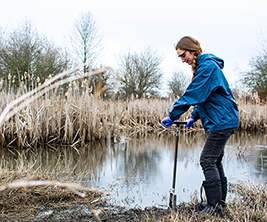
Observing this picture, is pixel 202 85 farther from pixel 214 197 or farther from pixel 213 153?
pixel 214 197

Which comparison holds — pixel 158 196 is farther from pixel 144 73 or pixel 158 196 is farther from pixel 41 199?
pixel 144 73

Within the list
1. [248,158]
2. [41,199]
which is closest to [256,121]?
[248,158]

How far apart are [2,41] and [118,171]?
707 inches

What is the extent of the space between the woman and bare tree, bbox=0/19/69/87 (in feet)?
47.1

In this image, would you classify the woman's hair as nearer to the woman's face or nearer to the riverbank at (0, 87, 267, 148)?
the woman's face

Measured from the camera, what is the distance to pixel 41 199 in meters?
2.23

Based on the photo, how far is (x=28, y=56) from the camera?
1608cm

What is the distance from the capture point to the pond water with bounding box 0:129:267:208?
8.69ft

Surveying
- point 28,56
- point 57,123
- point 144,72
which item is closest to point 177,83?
point 144,72

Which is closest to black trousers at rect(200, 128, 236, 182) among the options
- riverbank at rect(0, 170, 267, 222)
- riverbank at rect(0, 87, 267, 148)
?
riverbank at rect(0, 170, 267, 222)

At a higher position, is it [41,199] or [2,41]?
[2,41]

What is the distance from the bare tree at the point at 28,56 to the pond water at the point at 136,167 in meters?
11.4

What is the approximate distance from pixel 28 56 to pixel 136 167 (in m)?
14.9

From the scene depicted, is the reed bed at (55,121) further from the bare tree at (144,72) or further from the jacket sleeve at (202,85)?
the bare tree at (144,72)
